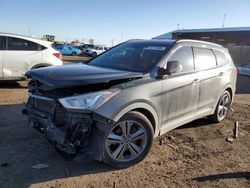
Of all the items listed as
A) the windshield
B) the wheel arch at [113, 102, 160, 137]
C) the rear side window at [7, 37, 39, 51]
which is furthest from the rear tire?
the rear side window at [7, 37, 39, 51]

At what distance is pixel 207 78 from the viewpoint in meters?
5.75

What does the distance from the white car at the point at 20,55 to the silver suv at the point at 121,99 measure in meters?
4.38

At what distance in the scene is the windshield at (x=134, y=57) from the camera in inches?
190

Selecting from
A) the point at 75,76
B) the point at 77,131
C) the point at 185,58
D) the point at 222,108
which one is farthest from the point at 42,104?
the point at 222,108

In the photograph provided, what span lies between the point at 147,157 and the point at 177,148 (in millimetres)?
723

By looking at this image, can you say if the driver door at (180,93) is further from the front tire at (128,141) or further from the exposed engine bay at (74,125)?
the exposed engine bay at (74,125)

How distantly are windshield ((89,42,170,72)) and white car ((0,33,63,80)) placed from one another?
430cm

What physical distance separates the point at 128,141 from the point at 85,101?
92 cm

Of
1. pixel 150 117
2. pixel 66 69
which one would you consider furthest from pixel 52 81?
pixel 150 117

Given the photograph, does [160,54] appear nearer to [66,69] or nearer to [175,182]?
[66,69]

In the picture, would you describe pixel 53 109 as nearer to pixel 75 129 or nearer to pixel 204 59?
pixel 75 129

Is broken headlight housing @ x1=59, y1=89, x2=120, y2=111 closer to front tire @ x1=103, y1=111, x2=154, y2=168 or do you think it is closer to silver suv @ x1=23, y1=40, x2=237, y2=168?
silver suv @ x1=23, y1=40, x2=237, y2=168

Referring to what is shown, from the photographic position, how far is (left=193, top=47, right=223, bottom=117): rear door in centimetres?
562

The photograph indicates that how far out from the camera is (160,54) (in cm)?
491
